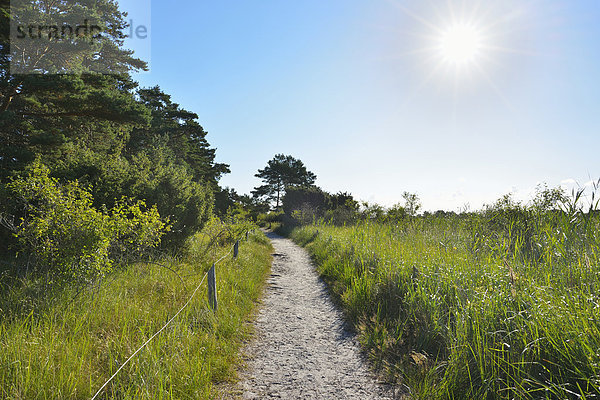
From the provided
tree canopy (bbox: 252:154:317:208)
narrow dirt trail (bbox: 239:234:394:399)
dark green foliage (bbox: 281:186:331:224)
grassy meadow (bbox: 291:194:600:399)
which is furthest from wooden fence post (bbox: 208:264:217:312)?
tree canopy (bbox: 252:154:317:208)

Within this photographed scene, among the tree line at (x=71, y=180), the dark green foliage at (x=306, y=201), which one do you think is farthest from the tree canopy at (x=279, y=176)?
the tree line at (x=71, y=180)

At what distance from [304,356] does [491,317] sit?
2.42 meters

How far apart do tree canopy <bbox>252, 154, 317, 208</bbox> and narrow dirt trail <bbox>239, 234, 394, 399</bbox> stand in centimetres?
4617

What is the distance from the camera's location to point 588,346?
203 centimetres

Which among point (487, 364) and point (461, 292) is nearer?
point (487, 364)

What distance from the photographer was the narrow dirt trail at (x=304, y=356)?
9.84 feet

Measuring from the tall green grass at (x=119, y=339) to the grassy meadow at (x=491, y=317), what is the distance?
217 centimetres

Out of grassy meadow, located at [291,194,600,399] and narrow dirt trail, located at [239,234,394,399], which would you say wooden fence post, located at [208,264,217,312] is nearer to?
narrow dirt trail, located at [239,234,394,399]

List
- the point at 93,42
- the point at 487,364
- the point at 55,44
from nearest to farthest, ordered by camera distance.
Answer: the point at 487,364 < the point at 55,44 < the point at 93,42

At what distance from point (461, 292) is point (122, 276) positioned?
19.8 feet

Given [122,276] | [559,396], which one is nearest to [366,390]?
[559,396]

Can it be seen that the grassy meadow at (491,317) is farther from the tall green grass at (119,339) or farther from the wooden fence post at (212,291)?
the wooden fence post at (212,291)

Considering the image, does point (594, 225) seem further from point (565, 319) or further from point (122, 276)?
point (122, 276)

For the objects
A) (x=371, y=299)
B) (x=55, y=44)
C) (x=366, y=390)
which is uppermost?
(x=55, y=44)
